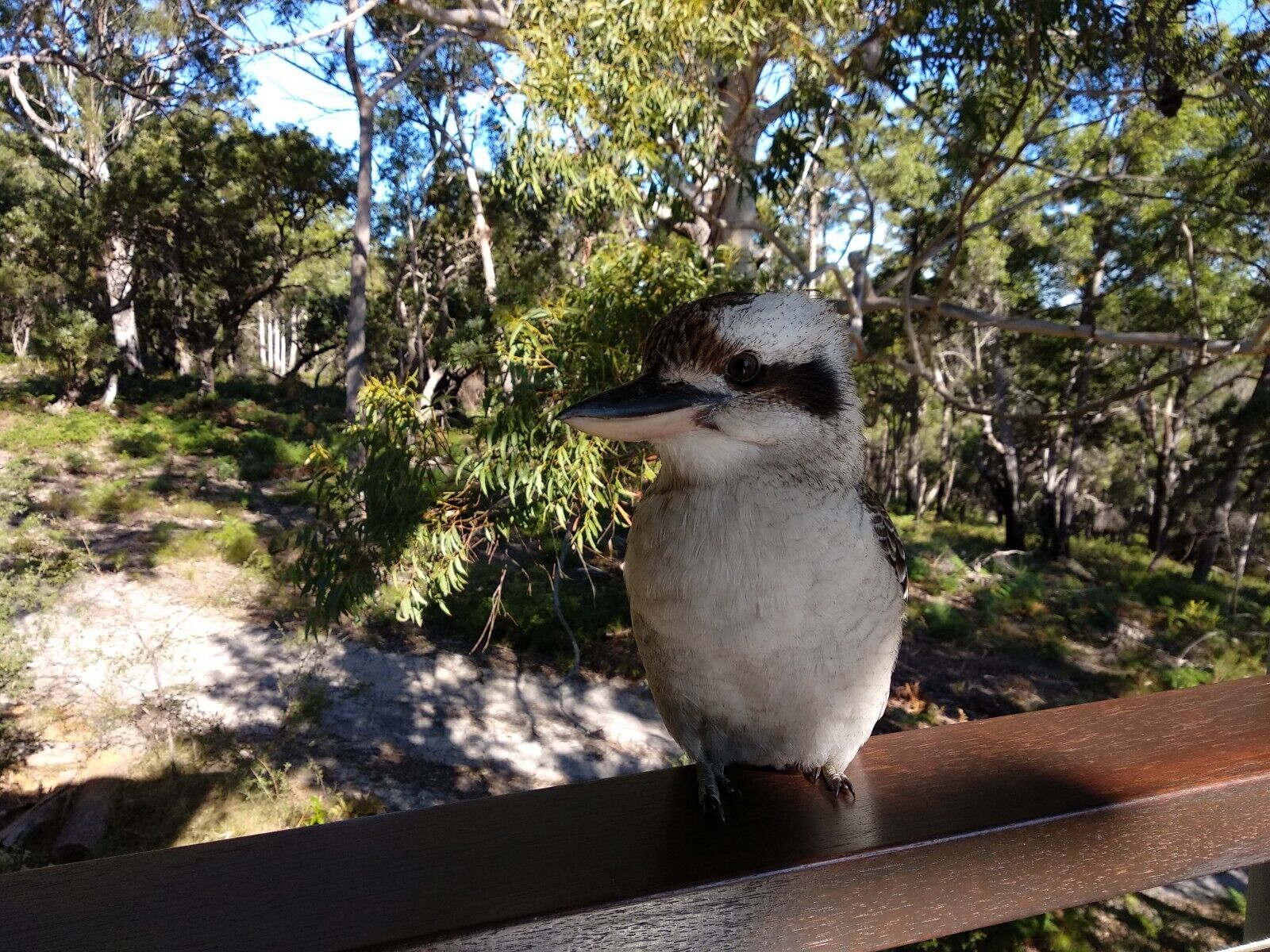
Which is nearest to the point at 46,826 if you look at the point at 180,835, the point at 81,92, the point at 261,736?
the point at 180,835

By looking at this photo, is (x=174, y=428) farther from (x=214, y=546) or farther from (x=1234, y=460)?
(x=1234, y=460)

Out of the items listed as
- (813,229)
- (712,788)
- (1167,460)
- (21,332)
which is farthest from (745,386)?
(21,332)

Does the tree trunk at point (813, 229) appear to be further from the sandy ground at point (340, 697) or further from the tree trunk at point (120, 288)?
the tree trunk at point (120, 288)

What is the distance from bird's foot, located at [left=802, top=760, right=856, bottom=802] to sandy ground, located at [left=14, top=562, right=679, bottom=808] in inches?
156

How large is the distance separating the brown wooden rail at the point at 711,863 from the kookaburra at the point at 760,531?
119mm

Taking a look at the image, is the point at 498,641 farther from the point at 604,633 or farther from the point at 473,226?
the point at 473,226

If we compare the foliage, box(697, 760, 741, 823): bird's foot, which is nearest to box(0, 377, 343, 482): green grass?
the foliage

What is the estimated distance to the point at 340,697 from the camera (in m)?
5.70

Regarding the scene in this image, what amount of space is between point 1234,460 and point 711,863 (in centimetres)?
1016

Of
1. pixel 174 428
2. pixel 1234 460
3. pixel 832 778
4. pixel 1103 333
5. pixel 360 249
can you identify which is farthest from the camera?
pixel 174 428

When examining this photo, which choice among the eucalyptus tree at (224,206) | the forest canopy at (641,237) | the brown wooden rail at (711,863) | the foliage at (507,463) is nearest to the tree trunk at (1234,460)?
the forest canopy at (641,237)

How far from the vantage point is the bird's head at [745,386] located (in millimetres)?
988

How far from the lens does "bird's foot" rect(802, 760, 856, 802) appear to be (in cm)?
105

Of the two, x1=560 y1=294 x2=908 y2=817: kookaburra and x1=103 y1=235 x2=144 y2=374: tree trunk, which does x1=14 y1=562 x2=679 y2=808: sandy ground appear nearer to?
x1=560 y1=294 x2=908 y2=817: kookaburra
